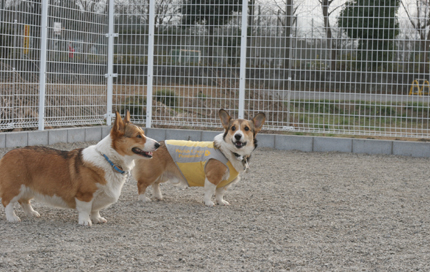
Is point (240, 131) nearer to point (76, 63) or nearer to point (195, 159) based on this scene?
point (195, 159)

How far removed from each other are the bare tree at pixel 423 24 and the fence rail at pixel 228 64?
2 cm

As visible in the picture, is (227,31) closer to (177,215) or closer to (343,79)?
(343,79)

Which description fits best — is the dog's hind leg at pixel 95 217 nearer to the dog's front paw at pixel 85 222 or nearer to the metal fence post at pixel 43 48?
the dog's front paw at pixel 85 222

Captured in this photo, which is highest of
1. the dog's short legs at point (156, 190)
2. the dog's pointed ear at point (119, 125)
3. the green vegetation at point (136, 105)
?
the green vegetation at point (136, 105)

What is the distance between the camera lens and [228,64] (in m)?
9.30

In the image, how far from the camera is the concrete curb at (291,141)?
338 inches

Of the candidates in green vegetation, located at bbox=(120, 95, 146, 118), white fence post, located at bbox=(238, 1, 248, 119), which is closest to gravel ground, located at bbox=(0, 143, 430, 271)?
white fence post, located at bbox=(238, 1, 248, 119)

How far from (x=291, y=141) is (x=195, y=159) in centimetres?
434

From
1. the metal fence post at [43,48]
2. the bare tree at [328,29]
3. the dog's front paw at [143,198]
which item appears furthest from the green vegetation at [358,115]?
the dog's front paw at [143,198]

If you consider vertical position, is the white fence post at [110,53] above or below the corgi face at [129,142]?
above

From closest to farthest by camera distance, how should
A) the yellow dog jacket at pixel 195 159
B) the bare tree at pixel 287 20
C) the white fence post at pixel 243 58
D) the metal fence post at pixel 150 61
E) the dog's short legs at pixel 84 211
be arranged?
the dog's short legs at pixel 84 211
the yellow dog jacket at pixel 195 159
the bare tree at pixel 287 20
the white fence post at pixel 243 58
the metal fence post at pixel 150 61

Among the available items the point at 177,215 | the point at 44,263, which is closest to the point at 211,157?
the point at 177,215

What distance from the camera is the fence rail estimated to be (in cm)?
855

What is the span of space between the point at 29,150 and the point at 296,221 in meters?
2.26
